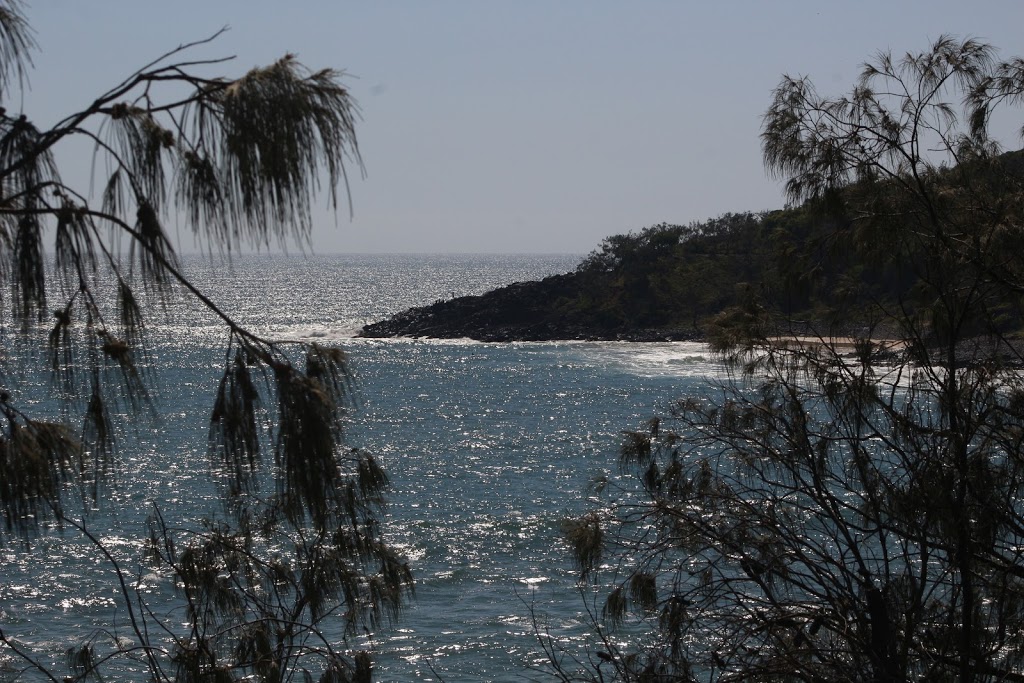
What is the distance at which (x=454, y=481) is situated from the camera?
2691 cm

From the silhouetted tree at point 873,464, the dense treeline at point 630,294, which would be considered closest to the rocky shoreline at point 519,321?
the dense treeline at point 630,294

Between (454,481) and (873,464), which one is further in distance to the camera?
(454,481)

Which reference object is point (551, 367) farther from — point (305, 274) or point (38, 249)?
point (305, 274)

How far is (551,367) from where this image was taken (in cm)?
5138

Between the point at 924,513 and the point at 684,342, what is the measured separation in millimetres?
53709

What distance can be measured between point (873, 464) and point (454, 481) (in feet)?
69.8

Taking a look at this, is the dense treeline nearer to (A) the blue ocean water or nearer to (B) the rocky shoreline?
(B) the rocky shoreline

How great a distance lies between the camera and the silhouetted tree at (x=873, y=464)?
17.3 ft

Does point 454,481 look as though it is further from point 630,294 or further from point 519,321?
point 630,294

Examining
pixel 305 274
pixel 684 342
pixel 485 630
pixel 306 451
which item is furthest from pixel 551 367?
pixel 305 274

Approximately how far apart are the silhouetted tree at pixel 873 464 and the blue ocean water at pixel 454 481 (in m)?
2.18

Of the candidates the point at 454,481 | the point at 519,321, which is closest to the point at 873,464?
Result: the point at 454,481

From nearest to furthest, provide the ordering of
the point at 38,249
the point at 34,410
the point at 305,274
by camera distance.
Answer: the point at 38,249
the point at 34,410
the point at 305,274

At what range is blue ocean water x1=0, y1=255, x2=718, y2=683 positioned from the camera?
621 inches
